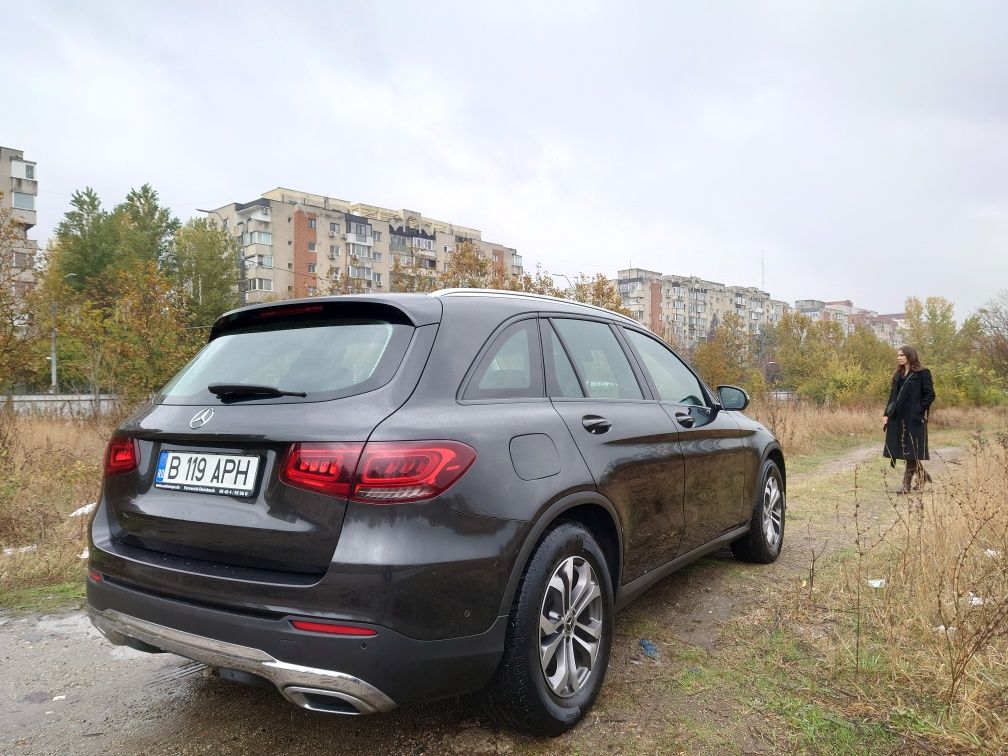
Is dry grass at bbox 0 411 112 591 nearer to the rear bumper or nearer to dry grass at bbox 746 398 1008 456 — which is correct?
the rear bumper

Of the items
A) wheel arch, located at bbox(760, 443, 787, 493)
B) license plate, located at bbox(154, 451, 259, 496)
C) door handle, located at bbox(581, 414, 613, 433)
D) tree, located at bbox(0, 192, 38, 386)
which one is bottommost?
wheel arch, located at bbox(760, 443, 787, 493)

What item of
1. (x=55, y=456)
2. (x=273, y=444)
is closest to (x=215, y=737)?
(x=273, y=444)

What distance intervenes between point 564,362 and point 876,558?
11.3 feet

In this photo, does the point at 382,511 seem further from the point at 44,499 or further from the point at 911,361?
the point at 911,361

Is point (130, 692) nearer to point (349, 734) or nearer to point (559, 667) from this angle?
point (349, 734)

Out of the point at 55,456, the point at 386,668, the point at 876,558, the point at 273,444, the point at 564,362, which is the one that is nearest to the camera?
the point at 386,668

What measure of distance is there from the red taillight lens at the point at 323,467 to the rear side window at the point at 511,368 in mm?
501

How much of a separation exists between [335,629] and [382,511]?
14.4 inches

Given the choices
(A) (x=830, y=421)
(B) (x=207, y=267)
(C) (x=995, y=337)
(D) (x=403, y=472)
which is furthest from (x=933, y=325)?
(D) (x=403, y=472)

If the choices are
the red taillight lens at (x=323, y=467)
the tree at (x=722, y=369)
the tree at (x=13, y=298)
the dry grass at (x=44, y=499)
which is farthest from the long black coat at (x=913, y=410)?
the tree at (x=722, y=369)

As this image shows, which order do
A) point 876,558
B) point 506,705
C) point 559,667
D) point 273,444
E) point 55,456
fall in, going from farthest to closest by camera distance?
point 55,456
point 876,558
point 559,667
point 506,705
point 273,444

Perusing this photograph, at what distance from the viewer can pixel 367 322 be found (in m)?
2.60

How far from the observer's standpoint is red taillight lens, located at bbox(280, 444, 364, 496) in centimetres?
213

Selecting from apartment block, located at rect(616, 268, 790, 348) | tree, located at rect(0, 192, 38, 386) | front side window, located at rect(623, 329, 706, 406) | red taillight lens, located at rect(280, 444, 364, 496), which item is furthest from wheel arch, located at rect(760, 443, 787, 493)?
apartment block, located at rect(616, 268, 790, 348)
